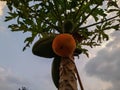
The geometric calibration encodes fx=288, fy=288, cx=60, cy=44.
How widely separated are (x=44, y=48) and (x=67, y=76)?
0.80 m

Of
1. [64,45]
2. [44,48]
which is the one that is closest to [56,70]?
[44,48]

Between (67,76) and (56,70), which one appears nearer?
(67,76)

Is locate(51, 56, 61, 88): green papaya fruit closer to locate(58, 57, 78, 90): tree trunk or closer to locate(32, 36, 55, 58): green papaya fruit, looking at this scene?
locate(32, 36, 55, 58): green papaya fruit

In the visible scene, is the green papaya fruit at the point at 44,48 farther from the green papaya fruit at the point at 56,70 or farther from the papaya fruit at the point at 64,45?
the papaya fruit at the point at 64,45

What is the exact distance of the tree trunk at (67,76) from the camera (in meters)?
3.96

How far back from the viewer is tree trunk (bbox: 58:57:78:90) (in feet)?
13.0

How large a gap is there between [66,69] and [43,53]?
0.76 meters

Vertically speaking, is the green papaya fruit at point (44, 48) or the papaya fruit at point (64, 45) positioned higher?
the green papaya fruit at point (44, 48)

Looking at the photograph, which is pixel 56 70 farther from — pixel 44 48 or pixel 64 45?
pixel 64 45

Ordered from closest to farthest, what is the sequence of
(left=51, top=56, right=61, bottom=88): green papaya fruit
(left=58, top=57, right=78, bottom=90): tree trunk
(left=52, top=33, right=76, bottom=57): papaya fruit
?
(left=58, top=57, right=78, bottom=90): tree trunk
(left=52, top=33, right=76, bottom=57): papaya fruit
(left=51, top=56, right=61, bottom=88): green papaya fruit

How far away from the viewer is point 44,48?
465 centimetres

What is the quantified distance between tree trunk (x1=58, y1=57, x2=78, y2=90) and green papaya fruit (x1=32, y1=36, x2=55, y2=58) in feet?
1.52

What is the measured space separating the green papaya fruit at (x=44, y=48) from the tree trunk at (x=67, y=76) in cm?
46

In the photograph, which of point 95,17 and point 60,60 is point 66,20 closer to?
point 60,60
